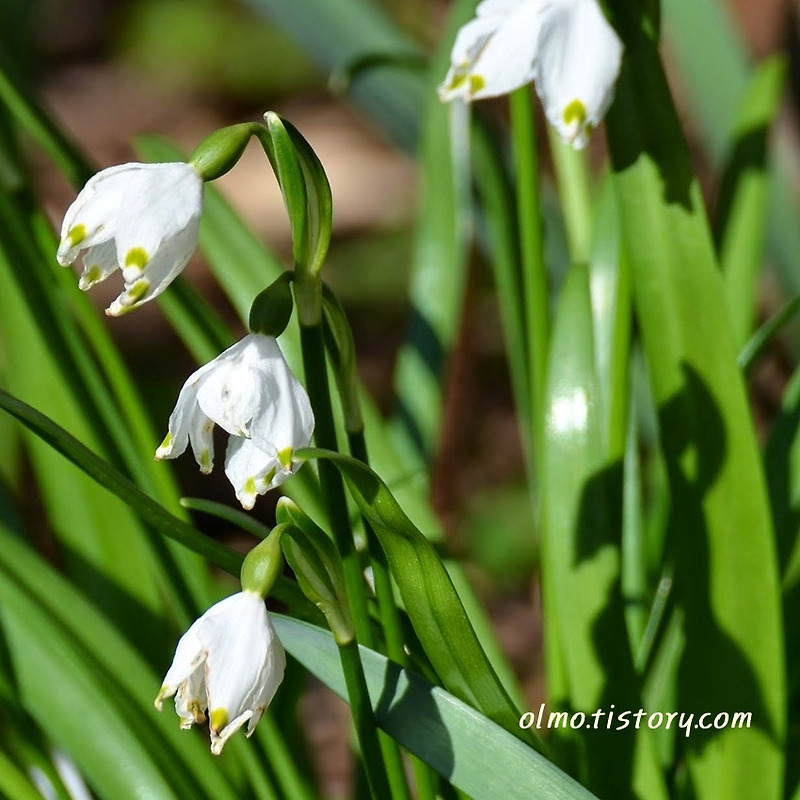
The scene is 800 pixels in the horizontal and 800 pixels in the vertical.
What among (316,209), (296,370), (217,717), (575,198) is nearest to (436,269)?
(575,198)

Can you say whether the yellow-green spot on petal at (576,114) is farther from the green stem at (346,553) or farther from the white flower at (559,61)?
the green stem at (346,553)

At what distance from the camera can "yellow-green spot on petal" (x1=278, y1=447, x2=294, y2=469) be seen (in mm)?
583

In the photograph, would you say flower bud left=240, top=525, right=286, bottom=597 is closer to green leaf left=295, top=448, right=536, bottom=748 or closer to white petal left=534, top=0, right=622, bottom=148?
green leaf left=295, top=448, right=536, bottom=748

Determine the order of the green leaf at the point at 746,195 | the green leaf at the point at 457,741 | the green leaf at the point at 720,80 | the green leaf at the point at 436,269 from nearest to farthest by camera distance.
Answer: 1. the green leaf at the point at 457,741
2. the green leaf at the point at 746,195
3. the green leaf at the point at 436,269
4. the green leaf at the point at 720,80

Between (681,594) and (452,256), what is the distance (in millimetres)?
530

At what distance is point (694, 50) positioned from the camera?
166 centimetres

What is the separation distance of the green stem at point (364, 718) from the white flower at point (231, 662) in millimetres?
52

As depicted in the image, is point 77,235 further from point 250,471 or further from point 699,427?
point 699,427

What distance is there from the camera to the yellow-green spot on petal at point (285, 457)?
583mm

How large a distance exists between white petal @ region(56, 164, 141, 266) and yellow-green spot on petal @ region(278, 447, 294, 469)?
14cm

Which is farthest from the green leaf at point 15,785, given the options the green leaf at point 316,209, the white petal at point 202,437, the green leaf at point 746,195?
the green leaf at point 746,195

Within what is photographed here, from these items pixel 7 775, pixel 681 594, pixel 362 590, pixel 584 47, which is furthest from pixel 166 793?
pixel 584 47

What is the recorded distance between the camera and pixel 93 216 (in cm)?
59

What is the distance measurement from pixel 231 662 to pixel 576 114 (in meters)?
0.37
